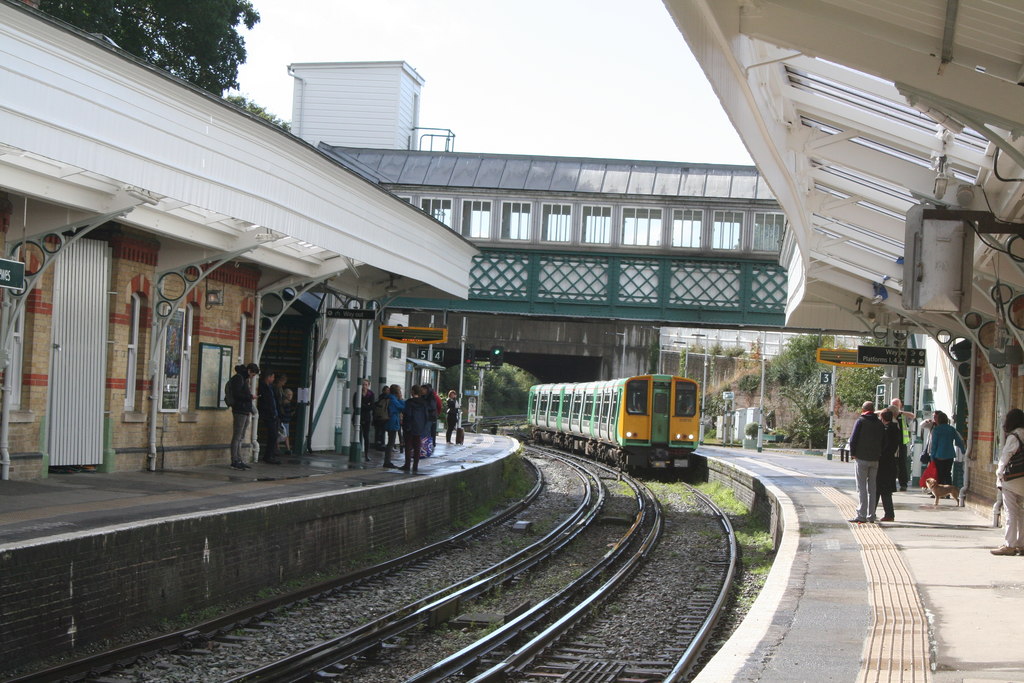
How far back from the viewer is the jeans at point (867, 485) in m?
13.4

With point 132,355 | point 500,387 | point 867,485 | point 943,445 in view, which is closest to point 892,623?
point 867,485

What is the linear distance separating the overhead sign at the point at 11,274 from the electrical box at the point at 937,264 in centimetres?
682

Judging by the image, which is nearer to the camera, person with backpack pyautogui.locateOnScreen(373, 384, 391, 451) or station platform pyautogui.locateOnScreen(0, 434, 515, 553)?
station platform pyautogui.locateOnScreen(0, 434, 515, 553)

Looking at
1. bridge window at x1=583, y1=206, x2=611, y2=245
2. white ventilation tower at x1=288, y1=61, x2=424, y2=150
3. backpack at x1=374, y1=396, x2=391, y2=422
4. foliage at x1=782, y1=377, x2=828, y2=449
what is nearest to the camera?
backpack at x1=374, y1=396, x2=391, y2=422

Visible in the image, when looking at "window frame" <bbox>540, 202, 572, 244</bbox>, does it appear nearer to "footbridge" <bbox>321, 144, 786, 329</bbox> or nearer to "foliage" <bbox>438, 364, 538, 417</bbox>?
"footbridge" <bbox>321, 144, 786, 329</bbox>

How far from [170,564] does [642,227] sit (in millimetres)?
20579

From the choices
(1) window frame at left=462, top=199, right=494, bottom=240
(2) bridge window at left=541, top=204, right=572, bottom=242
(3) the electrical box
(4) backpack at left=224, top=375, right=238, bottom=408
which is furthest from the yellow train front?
(3) the electrical box

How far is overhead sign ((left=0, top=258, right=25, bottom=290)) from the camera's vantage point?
361 inches

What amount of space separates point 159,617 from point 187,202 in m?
4.53

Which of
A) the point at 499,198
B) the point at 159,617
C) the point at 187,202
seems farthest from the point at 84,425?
the point at 499,198

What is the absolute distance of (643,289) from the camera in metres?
27.1

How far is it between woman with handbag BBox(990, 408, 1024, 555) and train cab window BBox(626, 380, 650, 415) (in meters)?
17.0

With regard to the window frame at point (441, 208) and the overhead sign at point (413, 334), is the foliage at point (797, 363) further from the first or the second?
the overhead sign at point (413, 334)

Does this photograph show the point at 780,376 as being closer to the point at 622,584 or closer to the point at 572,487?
the point at 572,487
